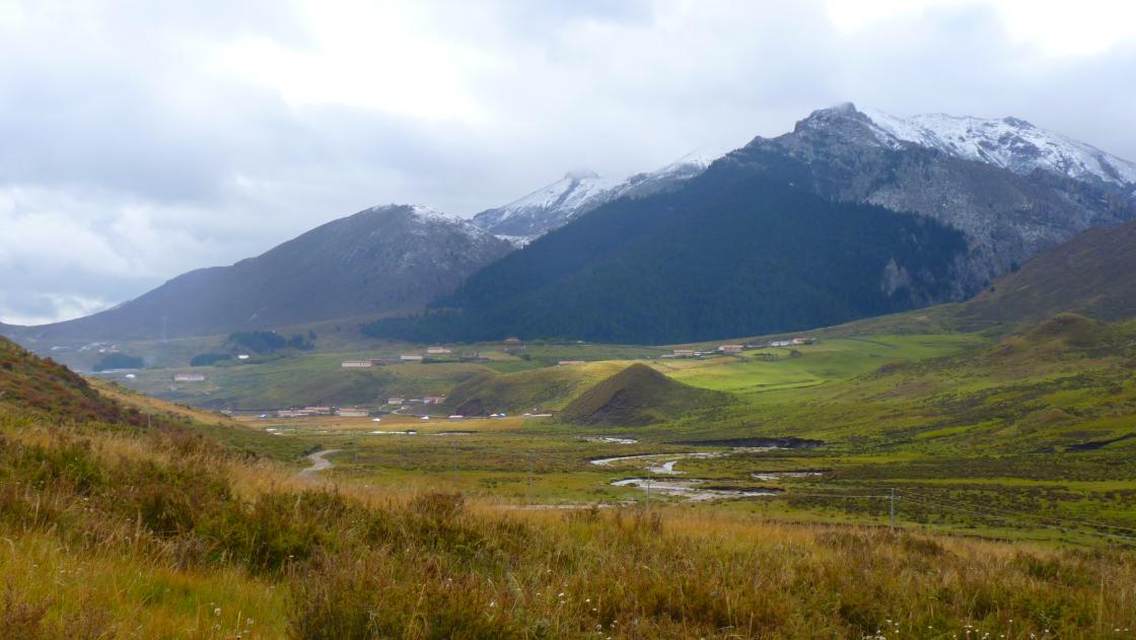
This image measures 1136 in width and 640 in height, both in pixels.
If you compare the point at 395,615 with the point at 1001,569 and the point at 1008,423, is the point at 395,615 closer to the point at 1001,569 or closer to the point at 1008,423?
the point at 1001,569

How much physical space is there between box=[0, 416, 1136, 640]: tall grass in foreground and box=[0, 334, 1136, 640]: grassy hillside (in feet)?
0.07

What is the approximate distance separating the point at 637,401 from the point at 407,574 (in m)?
128

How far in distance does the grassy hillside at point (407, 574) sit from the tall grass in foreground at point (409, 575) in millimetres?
21

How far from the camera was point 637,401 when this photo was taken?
133125mm

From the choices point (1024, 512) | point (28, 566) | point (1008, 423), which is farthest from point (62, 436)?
point (1008, 423)

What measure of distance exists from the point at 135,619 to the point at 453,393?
167 m

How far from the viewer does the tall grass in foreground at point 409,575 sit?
5.06 metres

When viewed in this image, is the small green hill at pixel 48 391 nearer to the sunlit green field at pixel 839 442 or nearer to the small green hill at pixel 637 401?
the sunlit green field at pixel 839 442

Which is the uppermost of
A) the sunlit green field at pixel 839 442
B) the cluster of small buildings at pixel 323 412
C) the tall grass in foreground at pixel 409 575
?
the tall grass in foreground at pixel 409 575

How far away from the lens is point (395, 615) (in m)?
5.01

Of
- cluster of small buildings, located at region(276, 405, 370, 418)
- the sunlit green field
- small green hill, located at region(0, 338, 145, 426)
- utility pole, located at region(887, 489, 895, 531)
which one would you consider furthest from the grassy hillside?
cluster of small buildings, located at region(276, 405, 370, 418)

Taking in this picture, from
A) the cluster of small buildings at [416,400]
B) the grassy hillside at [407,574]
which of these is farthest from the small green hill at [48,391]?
the cluster of small buildings at [416,400]

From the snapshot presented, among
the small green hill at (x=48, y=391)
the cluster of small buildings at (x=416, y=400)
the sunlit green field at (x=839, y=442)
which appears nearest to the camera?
the small green hill at (x=48, y=391)

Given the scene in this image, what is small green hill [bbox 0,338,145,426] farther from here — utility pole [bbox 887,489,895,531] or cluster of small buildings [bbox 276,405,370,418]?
cluster of small buildings [bbox 276,405,370,418]
